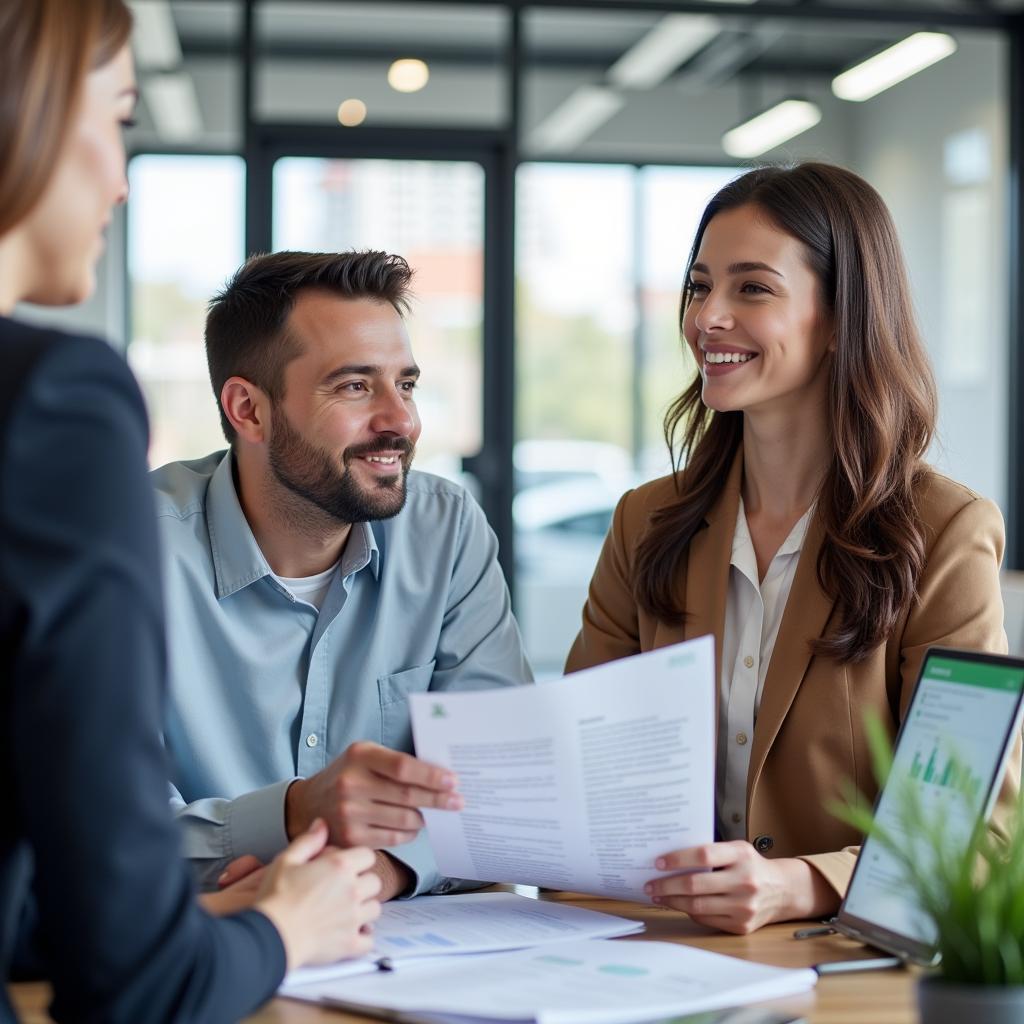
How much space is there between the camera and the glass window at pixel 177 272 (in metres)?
5.88

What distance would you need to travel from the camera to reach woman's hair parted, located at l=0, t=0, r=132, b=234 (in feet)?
2.95

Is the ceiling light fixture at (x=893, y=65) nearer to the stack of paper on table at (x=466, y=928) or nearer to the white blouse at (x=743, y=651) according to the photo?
the white blouse at (x=743, y=651)

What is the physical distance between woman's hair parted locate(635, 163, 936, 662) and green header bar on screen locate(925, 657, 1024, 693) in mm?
404

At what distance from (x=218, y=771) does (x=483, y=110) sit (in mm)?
4281

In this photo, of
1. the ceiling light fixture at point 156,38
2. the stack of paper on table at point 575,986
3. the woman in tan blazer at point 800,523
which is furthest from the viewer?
the ceiling light fixture at point 156,38

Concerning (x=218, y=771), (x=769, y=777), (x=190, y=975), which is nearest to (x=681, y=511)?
(x=769, y=777)

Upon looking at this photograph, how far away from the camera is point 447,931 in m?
1.41

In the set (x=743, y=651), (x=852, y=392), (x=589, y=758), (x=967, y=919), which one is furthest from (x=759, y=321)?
(x=967, y=919)

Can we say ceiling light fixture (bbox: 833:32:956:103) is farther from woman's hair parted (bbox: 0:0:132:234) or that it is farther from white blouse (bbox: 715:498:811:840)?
woman's hair parted (bbox: 0:0:132:234)

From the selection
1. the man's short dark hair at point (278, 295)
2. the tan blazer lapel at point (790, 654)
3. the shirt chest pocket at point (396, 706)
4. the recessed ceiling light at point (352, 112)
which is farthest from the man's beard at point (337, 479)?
the recessed ceiling light at point (352, 112)

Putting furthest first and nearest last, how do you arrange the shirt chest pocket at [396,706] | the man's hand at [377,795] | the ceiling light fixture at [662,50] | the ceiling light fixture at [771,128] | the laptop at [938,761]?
→ 1. the ceiling light fixture at [771,128]
2. the ceiling light fixture at [662,50]
3. the shirt chest pocket at [396,706]
4. the man's hand at [377,795]
5. the laptop at [938,761]

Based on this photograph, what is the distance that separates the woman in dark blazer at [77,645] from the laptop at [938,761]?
673mm

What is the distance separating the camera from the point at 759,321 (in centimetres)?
194

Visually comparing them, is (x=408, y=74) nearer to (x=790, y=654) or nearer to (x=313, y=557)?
(x=313, y=557)
